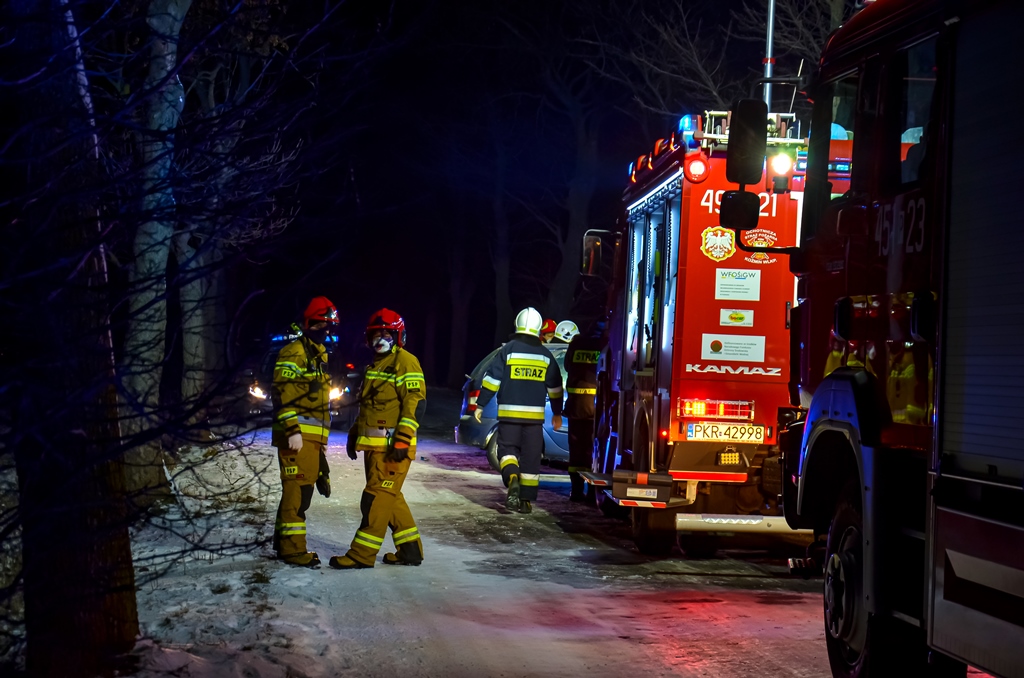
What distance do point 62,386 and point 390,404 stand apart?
473 cm

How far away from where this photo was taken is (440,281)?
50344mm

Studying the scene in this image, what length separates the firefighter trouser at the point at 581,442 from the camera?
1334 centimetres

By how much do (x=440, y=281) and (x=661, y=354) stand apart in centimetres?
4087

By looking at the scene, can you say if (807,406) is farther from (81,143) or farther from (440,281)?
(440,281)

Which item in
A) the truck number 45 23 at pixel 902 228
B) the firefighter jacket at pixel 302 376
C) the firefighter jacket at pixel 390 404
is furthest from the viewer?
the firefighter jacket at pixel 390 404

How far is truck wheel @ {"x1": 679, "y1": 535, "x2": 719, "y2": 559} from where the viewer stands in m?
9.90

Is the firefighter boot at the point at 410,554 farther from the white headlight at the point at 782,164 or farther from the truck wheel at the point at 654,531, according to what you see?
the white headlight at the point at 782,164

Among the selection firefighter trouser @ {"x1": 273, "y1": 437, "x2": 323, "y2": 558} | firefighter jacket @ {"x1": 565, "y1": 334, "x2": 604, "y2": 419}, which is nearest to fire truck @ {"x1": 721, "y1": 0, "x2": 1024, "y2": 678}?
firefighter trouser @ {"x1": 273, "y1": 437, "x2": 323, "y2": 558}

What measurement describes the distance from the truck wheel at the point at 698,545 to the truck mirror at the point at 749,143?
14.9 ft

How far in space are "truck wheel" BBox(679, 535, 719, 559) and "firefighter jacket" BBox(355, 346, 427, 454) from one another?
2.45 m

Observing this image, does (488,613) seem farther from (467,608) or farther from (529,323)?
(529,323)

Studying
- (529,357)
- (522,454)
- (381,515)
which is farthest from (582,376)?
(381,515)

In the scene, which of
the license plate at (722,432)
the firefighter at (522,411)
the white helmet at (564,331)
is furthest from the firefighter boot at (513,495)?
the white helmet at (564,331)

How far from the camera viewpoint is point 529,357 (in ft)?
40.5
